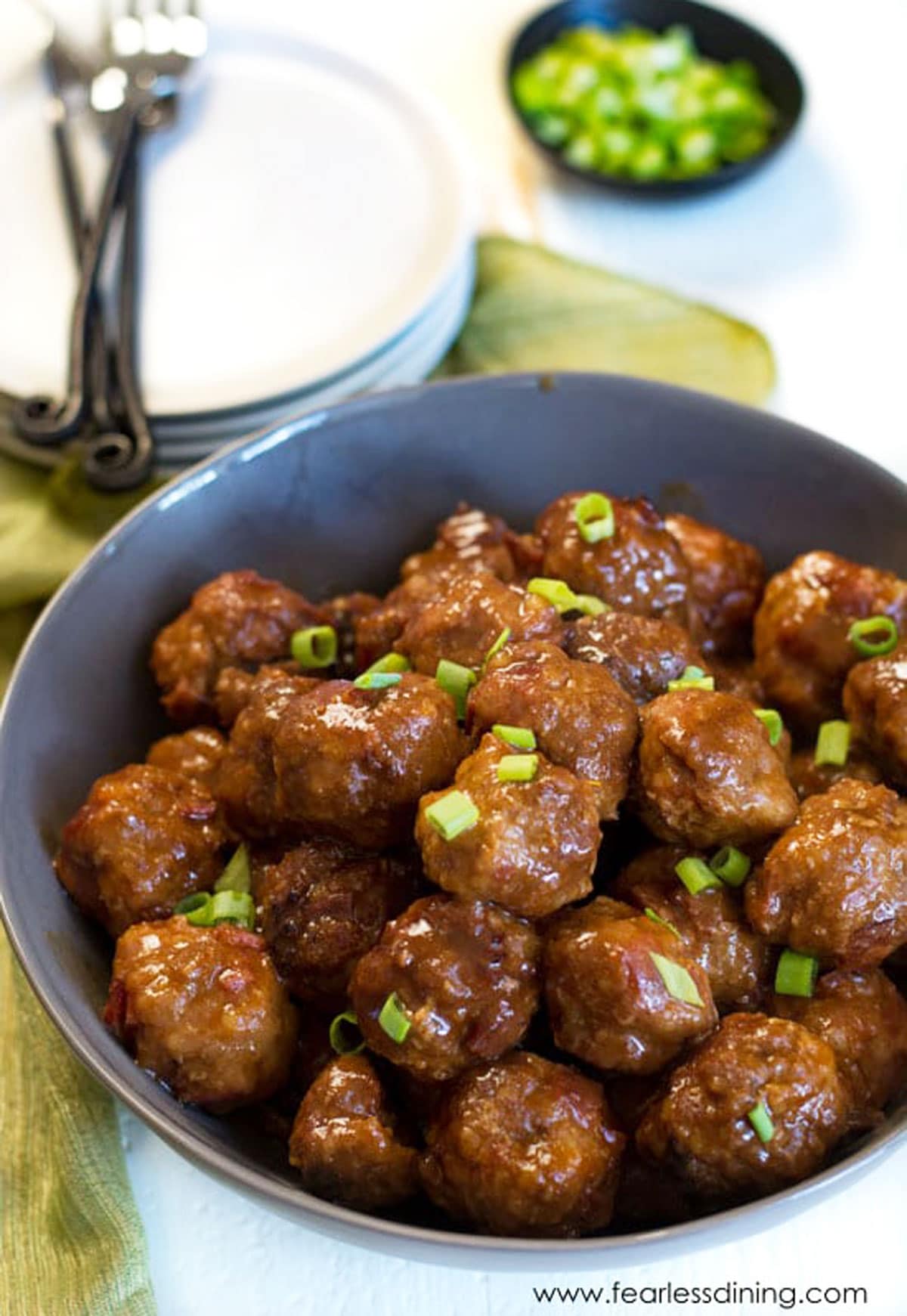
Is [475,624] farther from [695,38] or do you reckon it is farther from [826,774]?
[695,38]

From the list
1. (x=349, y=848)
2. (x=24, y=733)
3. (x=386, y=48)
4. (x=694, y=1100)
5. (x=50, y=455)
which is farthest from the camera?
(x=386, y=48)

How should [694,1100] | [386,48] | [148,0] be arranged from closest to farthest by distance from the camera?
[694,1100], [148,0], [386,48]

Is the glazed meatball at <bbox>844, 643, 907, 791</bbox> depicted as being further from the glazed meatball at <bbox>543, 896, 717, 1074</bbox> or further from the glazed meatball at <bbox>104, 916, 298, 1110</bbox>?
the glazed meatball at <bbox>104, 916, 298, 1110</bbox>

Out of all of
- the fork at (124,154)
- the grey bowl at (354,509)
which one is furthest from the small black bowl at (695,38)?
the grey bowl at (354,509)

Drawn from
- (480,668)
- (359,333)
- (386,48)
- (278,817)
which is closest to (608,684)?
(480,668)

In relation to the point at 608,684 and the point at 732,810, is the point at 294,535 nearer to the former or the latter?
the point at 608,684

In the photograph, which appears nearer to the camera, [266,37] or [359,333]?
[359,333]

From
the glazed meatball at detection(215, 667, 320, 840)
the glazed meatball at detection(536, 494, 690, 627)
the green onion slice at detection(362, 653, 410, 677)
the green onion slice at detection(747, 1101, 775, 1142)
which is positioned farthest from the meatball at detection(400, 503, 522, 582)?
the green onion slice at detection(747, 1101, 775, 1142)

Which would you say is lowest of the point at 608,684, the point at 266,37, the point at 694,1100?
the point at 694,1100
